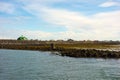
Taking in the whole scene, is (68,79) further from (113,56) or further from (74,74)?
(113,56)

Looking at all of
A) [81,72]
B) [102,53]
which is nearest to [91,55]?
[102,53]

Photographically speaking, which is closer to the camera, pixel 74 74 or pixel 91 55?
pixel 74 74

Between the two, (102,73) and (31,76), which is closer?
(31,76)

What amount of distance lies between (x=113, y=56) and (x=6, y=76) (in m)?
33.4

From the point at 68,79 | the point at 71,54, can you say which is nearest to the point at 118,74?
the point at 68,79

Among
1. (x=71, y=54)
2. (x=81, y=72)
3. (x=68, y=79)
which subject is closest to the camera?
(x=68, y=79)

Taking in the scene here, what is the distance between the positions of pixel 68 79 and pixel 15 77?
6976 mm

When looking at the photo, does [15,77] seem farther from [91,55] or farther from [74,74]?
[91,55]

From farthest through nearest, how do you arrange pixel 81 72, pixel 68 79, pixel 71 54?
pixel 71 54
pixel 81 72
pixel 68 79

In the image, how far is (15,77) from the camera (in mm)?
38750

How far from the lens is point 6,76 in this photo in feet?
130

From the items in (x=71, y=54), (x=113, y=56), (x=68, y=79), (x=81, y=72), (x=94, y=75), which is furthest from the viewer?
(x=71, y=54)

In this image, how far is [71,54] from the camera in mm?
74000

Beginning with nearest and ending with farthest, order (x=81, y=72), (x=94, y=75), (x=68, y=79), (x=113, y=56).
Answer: (x=68, y=79) < (x=94, y=75) < (x=81, y=72) < (x=113, y=56)
